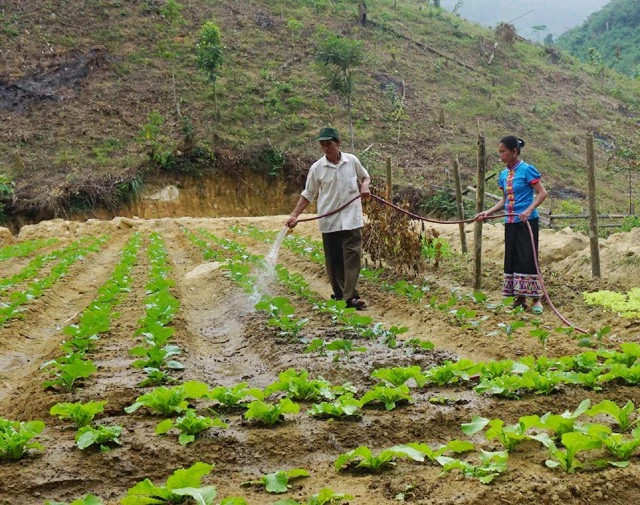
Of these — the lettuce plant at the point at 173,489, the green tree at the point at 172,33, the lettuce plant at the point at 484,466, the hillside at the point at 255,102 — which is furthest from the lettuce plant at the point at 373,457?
the green tree at the point at 172,33

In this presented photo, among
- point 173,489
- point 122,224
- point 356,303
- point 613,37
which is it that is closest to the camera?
point 173,489

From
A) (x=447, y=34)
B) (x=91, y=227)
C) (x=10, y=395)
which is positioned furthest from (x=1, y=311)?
(x=447, y=34)

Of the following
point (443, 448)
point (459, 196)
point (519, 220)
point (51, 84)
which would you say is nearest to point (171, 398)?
point (443, 448)

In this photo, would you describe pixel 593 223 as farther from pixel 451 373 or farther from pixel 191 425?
pixel 191 425

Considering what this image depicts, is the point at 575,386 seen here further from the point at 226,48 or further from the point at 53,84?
the point at 226,48

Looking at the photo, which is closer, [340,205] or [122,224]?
[340,205]

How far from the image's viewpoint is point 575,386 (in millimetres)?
3877

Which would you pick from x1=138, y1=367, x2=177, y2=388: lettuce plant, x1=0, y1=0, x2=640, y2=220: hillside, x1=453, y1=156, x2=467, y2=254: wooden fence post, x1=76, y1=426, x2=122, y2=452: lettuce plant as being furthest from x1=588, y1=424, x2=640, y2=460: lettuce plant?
x1=0, y1=0, x2=640, y2=220: hillside

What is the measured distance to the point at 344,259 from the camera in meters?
7.29

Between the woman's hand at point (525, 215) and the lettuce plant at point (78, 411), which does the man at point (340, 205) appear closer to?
the woman's hand at point (525, 215)

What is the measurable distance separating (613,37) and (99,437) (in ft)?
248

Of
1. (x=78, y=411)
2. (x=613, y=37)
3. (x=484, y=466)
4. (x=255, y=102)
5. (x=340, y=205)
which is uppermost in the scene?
(x=613, y=37)

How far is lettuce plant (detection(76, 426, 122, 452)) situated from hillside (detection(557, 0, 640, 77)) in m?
63.5

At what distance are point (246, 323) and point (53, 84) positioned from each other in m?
32.5
